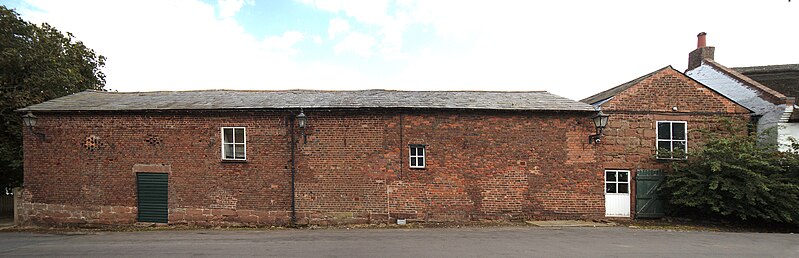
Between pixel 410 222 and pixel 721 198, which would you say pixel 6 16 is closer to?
pixel 410 222

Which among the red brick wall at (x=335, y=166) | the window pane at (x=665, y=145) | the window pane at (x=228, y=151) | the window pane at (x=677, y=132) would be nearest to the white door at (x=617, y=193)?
the red brick wall at (x=335, y=166)

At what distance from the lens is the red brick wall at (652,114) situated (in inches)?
454

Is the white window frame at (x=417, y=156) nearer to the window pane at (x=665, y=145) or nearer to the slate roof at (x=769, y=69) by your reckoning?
the window pane at (x=665, y=145)

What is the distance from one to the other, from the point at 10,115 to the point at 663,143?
24.4 m

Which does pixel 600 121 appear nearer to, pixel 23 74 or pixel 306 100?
pixel 306 100

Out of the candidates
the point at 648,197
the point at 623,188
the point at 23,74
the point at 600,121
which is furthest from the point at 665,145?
the point at 23,74

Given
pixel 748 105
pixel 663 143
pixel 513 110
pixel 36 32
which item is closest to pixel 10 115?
pixel 36 32

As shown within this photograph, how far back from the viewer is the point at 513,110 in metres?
11.2

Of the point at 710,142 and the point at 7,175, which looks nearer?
the point at 710,142

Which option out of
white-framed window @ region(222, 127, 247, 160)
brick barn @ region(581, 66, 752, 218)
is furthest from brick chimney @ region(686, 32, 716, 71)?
white-framed window @ region(222, 127, 247, 160)

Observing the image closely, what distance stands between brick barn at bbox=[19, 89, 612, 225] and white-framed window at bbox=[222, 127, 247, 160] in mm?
34

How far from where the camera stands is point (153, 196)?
37.0 ft

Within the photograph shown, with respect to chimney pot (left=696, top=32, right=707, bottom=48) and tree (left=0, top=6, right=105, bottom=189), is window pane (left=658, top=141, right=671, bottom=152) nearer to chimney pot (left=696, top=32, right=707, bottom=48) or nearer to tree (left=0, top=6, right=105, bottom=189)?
chimney pot (left=696, top=32, right=707, bottom=48)

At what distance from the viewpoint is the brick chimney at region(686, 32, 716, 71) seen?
51.4 feet
